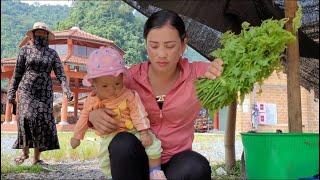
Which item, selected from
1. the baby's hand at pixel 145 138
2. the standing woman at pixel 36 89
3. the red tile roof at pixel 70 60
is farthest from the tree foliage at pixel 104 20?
the baby's hand at pixel 145 138

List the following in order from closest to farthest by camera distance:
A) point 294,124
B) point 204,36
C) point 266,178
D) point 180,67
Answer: point 266,178 < point 294,124 < point 180,67 < point 204,36

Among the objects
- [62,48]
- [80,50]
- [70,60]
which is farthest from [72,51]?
[62,48]

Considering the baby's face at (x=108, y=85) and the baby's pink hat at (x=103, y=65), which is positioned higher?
the baby's pink hat at (x=103, y=65)

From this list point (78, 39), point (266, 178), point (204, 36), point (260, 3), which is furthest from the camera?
point (78, 39)

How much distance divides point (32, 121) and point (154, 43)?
3.33m

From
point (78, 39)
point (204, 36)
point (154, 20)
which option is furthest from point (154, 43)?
point (78, 39)

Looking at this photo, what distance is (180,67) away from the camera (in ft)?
7.25

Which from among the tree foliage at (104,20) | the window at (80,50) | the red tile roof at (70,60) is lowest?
the red tile roof at (70,60)

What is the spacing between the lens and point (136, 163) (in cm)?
197

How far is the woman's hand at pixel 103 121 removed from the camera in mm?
2041

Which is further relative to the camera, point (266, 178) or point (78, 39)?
point (78, 39)

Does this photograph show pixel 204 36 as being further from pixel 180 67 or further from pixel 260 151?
pixel 260 151

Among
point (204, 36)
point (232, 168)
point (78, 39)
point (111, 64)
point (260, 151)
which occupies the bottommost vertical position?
point (232, 168)

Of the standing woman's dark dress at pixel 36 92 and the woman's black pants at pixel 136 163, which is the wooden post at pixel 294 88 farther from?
the standing woman's dark dress at pixel 36 92
